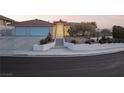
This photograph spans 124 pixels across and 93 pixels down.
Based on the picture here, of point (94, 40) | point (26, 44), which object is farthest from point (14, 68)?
point (94, 40)

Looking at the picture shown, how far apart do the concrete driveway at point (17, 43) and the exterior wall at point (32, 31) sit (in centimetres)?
19

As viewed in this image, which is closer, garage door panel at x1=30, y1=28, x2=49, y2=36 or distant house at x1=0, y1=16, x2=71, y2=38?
distant house at x1=0, y1=16, x2=71, y2=38

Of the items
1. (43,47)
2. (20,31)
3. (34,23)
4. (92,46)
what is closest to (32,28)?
(34,23)

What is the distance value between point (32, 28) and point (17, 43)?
76 cm

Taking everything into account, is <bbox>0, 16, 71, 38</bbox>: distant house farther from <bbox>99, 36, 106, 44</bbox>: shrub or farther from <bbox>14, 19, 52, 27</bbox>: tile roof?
<bbox>99, 36, 106, 44</bbox>: shrub

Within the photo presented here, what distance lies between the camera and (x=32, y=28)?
30.9 feet

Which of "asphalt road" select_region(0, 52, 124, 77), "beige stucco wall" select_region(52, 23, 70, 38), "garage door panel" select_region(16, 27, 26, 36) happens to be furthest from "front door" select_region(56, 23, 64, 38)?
"garage door panel" select_region(16, 27, 26, 36)

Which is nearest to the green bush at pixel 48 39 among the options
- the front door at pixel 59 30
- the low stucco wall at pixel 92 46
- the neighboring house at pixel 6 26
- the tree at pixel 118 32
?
the front door at pixel 59 30

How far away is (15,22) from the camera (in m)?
9.10

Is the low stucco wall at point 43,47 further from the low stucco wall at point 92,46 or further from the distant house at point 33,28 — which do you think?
the low stucco wall at point 92,46

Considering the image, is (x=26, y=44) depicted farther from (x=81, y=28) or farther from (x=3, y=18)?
(x=81, y=28)

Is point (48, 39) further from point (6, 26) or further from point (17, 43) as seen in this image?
point (6, 26)

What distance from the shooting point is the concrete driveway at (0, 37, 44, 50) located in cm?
923
